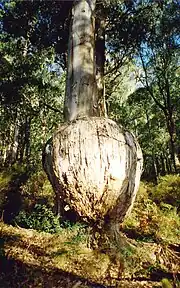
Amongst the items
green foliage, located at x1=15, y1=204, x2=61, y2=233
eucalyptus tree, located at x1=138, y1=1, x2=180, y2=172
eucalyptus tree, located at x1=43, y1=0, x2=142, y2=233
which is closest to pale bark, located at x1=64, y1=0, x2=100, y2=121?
eucalyptus tree, located at x1=43, y1=0, x2=142, y2=233

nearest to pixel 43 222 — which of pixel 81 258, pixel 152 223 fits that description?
pixel 81 258

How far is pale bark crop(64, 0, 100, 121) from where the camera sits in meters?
6.57

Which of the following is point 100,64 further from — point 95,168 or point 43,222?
point 43,222

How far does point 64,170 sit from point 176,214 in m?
4.42

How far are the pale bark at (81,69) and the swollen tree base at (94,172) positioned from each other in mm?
1047

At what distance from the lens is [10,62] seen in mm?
13727

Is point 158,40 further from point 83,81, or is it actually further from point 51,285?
point 51,285

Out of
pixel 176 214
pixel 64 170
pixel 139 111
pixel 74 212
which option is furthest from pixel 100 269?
pixel 139 111

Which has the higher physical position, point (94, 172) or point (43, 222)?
point (94, 172)

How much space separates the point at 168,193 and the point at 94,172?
5.71 meters

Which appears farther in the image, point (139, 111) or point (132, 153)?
point (139, 111)

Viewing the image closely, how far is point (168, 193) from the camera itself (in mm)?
10359

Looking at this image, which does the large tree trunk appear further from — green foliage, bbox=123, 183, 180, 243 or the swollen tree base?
the swollen tree base

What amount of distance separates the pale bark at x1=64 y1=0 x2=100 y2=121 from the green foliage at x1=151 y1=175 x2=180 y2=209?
457 centimetres
